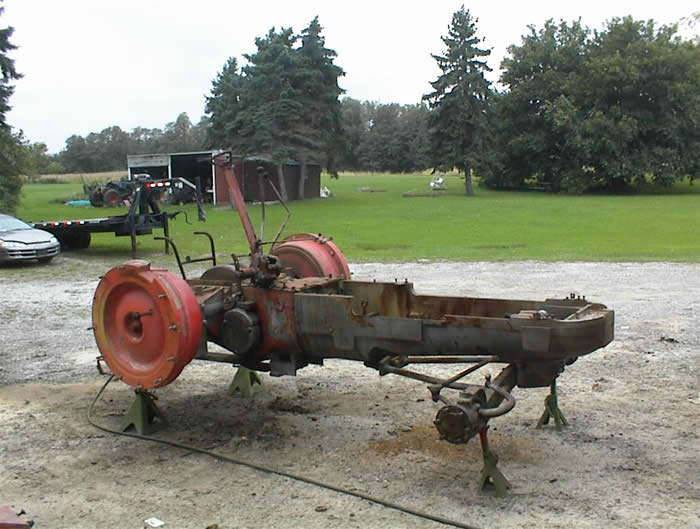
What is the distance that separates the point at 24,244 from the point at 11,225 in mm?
1497

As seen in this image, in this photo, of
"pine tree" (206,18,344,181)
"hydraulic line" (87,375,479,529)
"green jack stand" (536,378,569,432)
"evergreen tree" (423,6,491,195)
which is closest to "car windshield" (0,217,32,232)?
"hydraulic line" (87,375,479,529)

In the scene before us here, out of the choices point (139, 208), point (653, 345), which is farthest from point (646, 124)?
point (653, 345)

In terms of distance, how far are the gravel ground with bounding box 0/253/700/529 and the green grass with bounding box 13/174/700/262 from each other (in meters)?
9.31

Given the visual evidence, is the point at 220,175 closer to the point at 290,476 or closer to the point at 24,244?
the point at 24,244

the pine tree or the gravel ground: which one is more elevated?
the pine tree

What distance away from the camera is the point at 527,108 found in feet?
163

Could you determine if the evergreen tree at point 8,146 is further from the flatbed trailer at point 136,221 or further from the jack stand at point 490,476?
the jack stand at point 490,476

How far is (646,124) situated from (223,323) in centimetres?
4434

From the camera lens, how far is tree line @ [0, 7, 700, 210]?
3888cm

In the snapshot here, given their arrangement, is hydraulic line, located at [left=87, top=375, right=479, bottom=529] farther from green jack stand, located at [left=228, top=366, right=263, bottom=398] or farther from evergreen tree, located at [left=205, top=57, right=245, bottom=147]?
evergreen tree, located at [left=205, top=57, right=245, bottom=147]

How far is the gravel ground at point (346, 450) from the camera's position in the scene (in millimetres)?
4453

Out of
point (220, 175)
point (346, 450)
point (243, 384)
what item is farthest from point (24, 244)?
point (220, 175)

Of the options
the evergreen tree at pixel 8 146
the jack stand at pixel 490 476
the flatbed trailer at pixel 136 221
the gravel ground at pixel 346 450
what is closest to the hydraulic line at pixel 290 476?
the gravel ground at pixel 346 450

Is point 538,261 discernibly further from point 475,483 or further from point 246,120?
point 246,120
